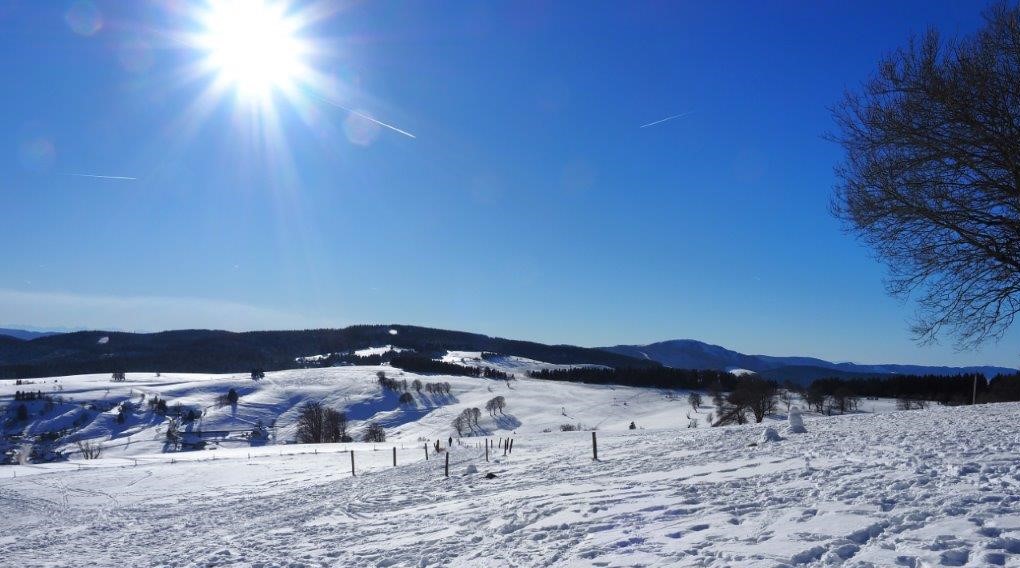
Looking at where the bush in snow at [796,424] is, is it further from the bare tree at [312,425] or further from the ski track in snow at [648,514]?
the bare tree at [312,425]

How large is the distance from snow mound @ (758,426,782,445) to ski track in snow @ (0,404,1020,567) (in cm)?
44

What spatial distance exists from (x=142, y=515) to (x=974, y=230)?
3069 centimetres

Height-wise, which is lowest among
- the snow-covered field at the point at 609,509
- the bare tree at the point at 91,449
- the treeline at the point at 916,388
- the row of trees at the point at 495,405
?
the bare tree at the point at 91,449

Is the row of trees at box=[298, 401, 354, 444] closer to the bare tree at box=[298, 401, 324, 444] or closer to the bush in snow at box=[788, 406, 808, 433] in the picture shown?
the bare tree at box=[298, 401, 324, 444]

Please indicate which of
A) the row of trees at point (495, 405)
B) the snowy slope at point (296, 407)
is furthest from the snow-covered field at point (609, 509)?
the row of trees at point (495, 405)

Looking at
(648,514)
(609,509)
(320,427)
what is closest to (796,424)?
(609,509)

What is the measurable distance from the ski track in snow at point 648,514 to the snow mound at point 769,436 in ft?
1.43

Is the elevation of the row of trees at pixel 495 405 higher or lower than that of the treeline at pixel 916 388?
lower

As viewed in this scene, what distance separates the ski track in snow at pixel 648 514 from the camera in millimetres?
6781

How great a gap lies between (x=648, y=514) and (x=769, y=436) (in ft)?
31.1

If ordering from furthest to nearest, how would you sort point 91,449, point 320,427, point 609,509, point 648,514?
point 91,449, point 320,427, point 609,509, point 648,514

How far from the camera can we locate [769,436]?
1714cm

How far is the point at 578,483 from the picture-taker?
14570 millimetres

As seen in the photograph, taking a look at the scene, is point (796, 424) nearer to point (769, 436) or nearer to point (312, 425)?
point (769, 436)
